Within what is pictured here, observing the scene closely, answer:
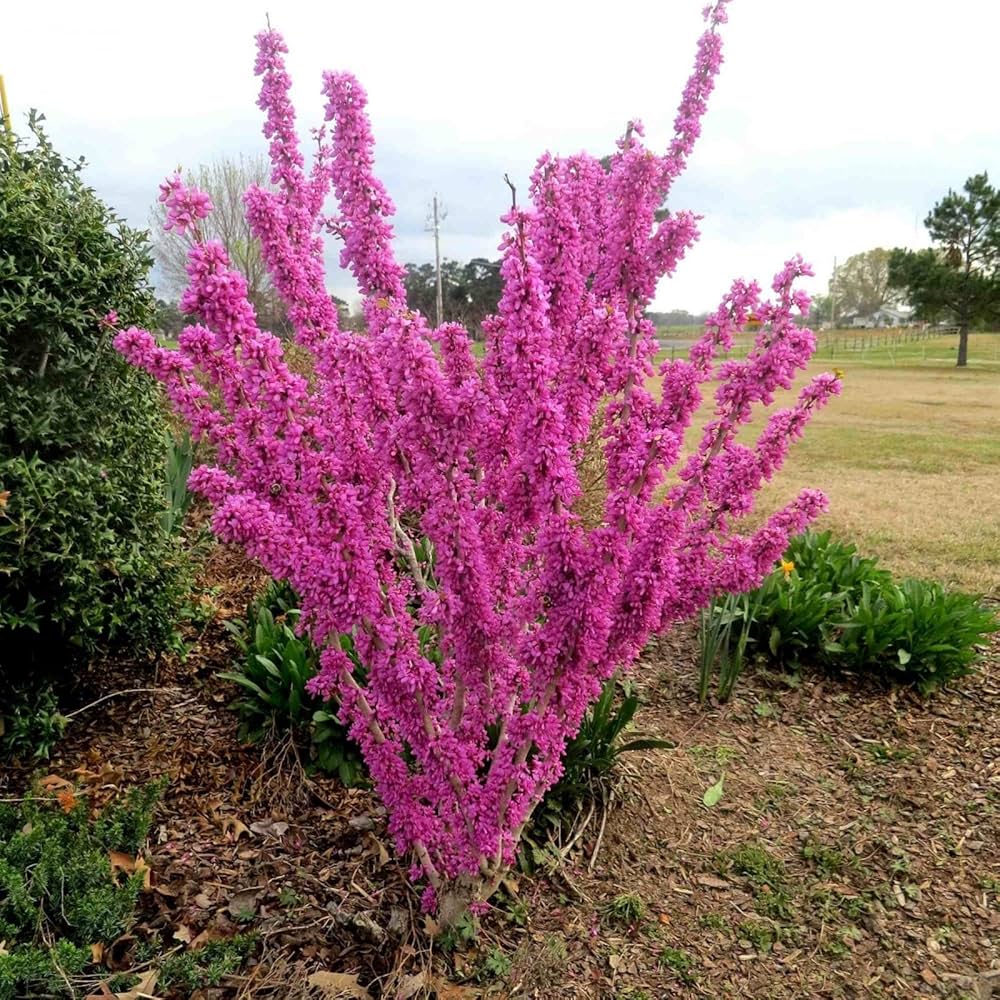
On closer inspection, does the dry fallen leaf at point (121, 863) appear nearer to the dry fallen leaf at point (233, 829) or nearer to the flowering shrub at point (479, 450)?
the dry fallen leaf at point (233, 829)

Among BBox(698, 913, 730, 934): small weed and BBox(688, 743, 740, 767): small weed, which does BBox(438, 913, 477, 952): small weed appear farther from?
BBox(688, 743, 740, 767): small weed

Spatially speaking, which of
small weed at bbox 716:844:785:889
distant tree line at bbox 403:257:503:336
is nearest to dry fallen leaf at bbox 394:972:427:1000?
small weed at bbox 716:844:785:889

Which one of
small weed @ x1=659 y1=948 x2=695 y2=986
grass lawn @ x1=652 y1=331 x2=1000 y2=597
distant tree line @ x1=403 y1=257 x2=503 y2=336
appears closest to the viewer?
small weed @ x1=659 y1=948 x2=695 y2=986

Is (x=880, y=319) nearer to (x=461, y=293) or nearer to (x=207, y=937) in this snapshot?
(x=461, y=293)

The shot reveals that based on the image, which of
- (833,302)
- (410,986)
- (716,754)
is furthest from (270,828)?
(833,302)

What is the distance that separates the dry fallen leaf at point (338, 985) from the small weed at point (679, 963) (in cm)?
101

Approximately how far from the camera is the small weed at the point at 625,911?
2680mm

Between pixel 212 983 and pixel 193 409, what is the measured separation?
1708 millimetres

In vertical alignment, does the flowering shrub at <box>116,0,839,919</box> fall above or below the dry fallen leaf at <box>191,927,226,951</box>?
above

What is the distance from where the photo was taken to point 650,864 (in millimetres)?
Result: 2963

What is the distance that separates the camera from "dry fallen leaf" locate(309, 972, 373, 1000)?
7.30 feet

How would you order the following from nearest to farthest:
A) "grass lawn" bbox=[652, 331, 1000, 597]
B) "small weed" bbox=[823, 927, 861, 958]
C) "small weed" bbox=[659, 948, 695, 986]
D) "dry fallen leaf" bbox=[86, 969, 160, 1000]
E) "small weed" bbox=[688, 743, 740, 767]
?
"dry fallen leaf" bbox=[86, 969, 160, 1000]
"small weed" bbox=[659, 948, 695, 986]
"small weed" bbox=[823, 927, 861, 958]
"small weed" bbox=[688, 743, 740, 767]
"grass lawn" bbox=[652, 331, 1000, 597]

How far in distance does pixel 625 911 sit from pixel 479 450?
186cm

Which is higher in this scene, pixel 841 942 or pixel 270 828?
pixel 270 828
